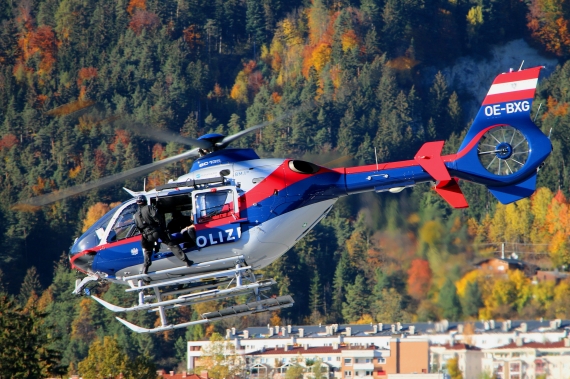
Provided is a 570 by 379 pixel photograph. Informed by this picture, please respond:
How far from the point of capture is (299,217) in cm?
2820

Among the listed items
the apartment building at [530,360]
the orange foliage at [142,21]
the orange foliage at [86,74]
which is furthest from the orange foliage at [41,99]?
the apartment building at [530,360]

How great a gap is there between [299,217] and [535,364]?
52.3ft

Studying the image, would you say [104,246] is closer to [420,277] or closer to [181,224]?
[181,224]

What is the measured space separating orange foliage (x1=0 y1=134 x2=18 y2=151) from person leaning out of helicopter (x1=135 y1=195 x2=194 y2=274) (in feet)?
315

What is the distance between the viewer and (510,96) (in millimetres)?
28328

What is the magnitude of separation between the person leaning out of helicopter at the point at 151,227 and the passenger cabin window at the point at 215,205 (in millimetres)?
750

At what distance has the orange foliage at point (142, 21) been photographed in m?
142

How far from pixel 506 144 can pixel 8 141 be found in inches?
3889

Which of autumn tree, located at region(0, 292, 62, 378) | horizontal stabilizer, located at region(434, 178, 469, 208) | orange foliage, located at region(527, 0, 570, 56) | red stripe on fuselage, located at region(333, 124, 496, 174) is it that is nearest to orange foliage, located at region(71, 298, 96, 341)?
autumn tree, located at region(0, 292, 62, 378)

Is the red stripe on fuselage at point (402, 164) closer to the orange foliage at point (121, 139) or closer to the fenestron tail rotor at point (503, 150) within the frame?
the fenestron tail rotor at point (503, 150)

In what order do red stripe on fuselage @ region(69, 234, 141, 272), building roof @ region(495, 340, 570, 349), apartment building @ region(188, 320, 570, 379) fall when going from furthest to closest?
1. building roof @ region(495, 340, 570, 349)
2. apartment building @ region(188, 320, 570, 379)
3. red stripe on fuselage @ region(69, 234, 141, 272)

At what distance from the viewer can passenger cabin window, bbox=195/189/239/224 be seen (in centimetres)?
2809

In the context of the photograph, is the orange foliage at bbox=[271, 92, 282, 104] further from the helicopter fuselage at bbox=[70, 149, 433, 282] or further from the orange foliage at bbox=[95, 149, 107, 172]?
the helicopter fuselage at bbox=[70, 149, 433, 282]

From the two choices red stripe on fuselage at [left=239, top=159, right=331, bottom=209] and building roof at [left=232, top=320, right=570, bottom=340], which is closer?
red stripe on fuselage at [left=239, top=159, right=331, bottom=209]
